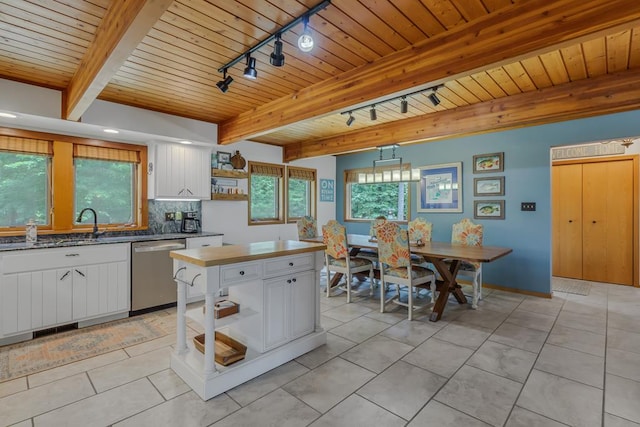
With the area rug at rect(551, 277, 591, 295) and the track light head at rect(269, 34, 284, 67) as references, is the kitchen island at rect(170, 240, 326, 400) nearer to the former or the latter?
the track light head at rect(269, 34, 284, 67)

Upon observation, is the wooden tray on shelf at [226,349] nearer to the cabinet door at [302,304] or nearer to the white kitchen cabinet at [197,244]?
the cabinet door at [302,304]

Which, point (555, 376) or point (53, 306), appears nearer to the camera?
point (555, 376)

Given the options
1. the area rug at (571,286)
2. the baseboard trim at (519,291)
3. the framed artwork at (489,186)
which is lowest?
the area rug at (571,286)

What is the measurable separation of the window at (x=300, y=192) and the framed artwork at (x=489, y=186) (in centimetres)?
311

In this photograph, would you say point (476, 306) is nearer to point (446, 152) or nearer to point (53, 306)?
point (446, 152)

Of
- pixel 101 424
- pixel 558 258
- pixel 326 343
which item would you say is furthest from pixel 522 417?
pixel 558 258

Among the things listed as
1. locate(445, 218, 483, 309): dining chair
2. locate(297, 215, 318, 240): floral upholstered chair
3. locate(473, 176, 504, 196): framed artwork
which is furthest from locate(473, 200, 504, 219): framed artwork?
locate(297, 215, 318, 240): floral upholstered chair

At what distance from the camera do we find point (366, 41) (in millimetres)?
2254

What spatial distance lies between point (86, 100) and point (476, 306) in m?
4.69

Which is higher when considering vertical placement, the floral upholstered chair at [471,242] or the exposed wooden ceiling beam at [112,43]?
the exposed wooden ceiling beam at [112,43]

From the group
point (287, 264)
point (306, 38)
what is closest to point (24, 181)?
point (287, 264)

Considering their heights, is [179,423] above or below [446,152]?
below

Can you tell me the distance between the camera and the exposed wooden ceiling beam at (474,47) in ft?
5.51

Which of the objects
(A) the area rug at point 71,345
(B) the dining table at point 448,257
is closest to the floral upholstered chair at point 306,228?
(B) the dining table at point 448,257
